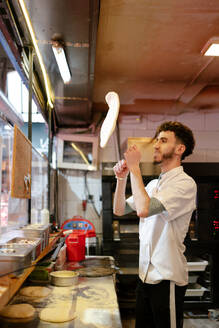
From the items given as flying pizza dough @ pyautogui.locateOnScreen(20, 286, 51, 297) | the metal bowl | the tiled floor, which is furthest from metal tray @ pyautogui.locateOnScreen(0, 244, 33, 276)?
the tiled floor

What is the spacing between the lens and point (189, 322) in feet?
12.0

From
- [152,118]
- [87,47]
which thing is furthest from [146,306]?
[152,118]

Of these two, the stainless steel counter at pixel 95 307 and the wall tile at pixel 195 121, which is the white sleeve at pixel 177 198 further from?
the wall tile at pixel 195 121

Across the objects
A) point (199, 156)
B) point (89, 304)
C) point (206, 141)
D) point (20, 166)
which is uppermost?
point (206, 141)

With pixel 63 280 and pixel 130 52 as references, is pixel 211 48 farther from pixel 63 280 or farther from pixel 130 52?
pixel 63 280

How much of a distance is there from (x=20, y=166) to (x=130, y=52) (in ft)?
5.94

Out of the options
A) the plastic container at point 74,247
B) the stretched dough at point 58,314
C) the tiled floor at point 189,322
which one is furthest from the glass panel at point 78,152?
the stretched dough at point 58,314

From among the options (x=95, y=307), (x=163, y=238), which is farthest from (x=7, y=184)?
(x=163, y=238)

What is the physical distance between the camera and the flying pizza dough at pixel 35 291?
1.80 m

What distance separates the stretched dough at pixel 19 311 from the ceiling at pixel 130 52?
5.31 feet

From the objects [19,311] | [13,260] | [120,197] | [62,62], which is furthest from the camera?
[62,62]

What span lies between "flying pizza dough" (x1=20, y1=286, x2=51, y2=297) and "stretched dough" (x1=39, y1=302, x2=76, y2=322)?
189 mm

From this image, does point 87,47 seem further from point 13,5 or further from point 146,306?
point 146,306

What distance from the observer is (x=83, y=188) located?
471cm
